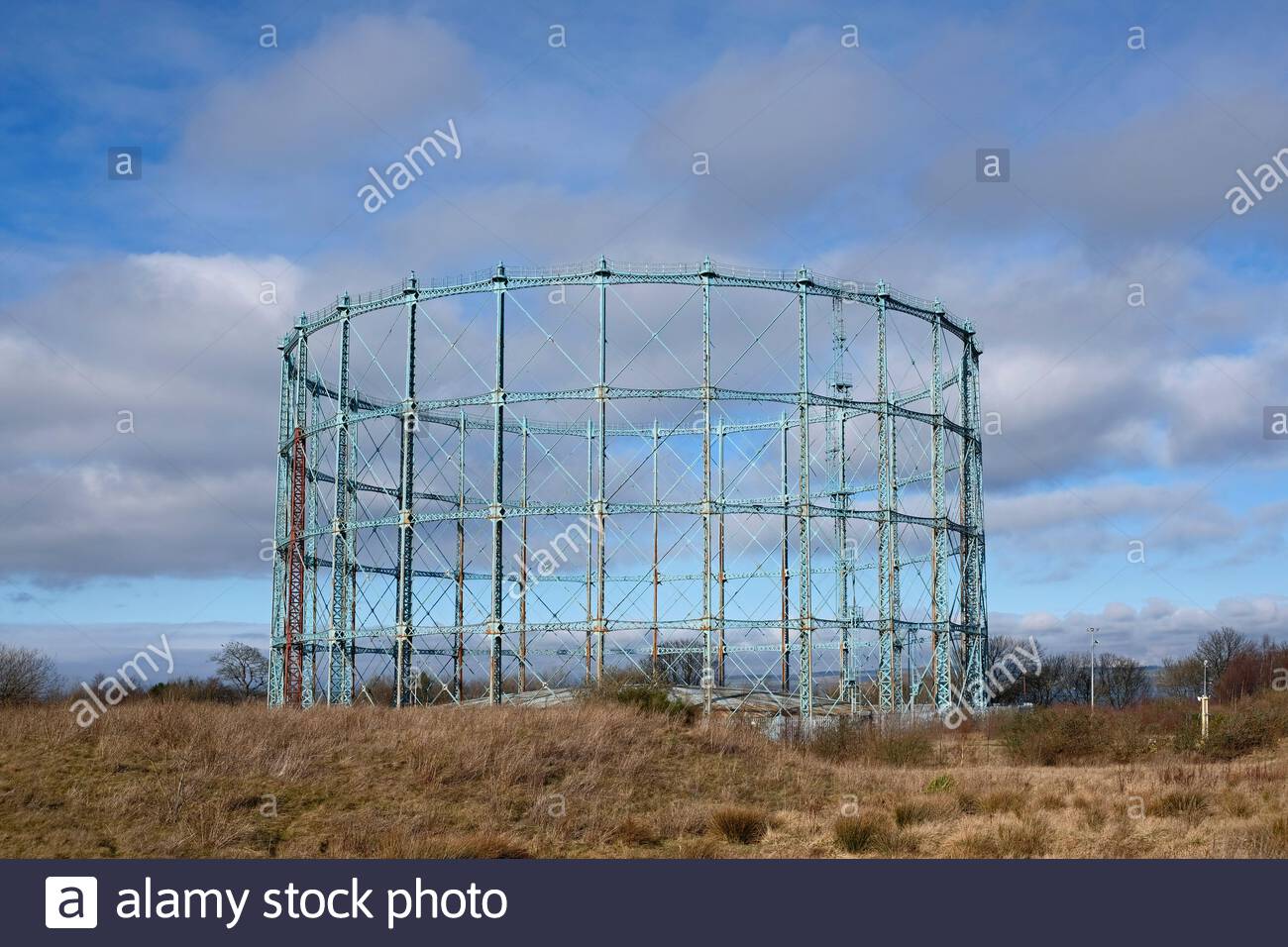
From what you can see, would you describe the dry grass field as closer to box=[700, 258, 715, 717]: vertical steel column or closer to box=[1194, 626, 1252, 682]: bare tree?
box=[700, 258, 715, 717]: vertical steel column

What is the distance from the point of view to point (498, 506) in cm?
3738

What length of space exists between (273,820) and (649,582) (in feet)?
92.5

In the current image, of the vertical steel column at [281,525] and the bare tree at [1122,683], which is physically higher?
the vertical steel column at [281,525]

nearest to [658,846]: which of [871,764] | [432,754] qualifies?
[432,754]

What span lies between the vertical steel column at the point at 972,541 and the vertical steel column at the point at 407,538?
18.0 m

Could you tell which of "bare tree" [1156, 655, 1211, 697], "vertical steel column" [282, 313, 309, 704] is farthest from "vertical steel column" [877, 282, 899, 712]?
"bare tree" [1156, 655, 1211, 697]

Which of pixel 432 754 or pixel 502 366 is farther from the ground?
pixel 502 366

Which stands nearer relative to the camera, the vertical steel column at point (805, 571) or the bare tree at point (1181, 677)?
the vertical steel column at point (805, 571)

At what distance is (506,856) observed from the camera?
16.8 meters

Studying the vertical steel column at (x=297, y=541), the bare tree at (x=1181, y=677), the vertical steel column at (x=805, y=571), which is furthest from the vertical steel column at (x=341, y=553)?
the bare tree at (x=1181, y=677)

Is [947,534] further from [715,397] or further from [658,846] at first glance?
[658,846]

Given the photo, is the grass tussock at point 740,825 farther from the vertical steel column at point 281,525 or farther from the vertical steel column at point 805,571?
the vertical steel column at point 281,525

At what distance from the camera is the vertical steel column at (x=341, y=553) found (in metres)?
40.6

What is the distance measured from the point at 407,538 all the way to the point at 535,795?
67.6ft
